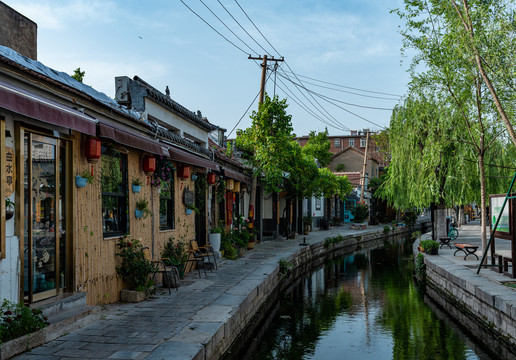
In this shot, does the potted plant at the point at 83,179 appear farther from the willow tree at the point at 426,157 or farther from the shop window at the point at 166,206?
the willow tree at the point at 426,157

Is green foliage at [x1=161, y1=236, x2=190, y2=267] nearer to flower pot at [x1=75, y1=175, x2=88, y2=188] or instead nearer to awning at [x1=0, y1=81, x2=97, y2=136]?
flower pot at [x1=75, y1=175, x2=88, y2=188]

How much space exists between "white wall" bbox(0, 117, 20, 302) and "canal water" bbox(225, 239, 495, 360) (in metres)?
3.20

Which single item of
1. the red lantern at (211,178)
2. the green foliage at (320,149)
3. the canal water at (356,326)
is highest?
the green foliage at (320,149)

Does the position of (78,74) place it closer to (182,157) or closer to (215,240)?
(182,157)

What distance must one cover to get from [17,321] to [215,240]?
8.60 m

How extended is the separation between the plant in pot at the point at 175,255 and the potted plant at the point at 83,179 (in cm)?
326

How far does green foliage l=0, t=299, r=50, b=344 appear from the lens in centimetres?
474

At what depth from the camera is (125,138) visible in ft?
23.2

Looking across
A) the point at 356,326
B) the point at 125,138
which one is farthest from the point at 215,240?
the point at 125,138

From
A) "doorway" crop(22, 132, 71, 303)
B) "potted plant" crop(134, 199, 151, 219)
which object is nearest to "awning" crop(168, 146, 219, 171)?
"potted plant" crop(134, 199, 151, 219)

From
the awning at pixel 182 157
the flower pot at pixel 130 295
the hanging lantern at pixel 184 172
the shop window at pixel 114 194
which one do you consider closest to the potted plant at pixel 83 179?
the shop window at pixel 114 194

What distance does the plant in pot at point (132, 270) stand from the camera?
7801 millimetres

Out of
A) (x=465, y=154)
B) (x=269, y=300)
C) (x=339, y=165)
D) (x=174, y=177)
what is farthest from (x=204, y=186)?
(x=339, y=165)

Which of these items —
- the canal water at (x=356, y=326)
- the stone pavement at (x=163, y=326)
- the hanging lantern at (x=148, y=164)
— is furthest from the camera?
the hanging lantern at (x=148, y=164)
